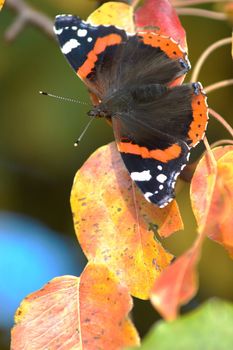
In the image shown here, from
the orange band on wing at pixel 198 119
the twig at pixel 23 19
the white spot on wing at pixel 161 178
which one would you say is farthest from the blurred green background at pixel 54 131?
the white spot on wing at pixel 161 178

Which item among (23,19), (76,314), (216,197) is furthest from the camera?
(23,19)

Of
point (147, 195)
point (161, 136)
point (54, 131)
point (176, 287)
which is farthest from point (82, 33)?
point (54, 131)

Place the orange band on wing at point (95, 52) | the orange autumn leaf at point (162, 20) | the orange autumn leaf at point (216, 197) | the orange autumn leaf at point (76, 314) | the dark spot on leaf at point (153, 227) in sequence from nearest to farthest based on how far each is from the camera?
the orange autumn leaf at point (216, 197) → the orange autumn leaf at point (76, 314) → the dark spot on leaf at point (153, 227) → the orange autumn leaf at point (162, 20) → the orange band on wing at point (95, 52)

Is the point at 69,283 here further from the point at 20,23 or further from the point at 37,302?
the point at 20,23

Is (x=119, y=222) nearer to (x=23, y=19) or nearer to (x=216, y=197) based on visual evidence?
(x=216, y=197)

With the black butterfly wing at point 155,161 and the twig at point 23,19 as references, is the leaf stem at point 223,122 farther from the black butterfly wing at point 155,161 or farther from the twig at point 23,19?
the twig at point 23,19

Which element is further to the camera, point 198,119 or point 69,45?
point 69,45

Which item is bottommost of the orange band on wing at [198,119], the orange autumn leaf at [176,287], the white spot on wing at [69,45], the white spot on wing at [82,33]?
the orange band on wing at [198,119]

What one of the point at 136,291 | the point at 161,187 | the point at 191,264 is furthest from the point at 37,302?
the point at 191,264
